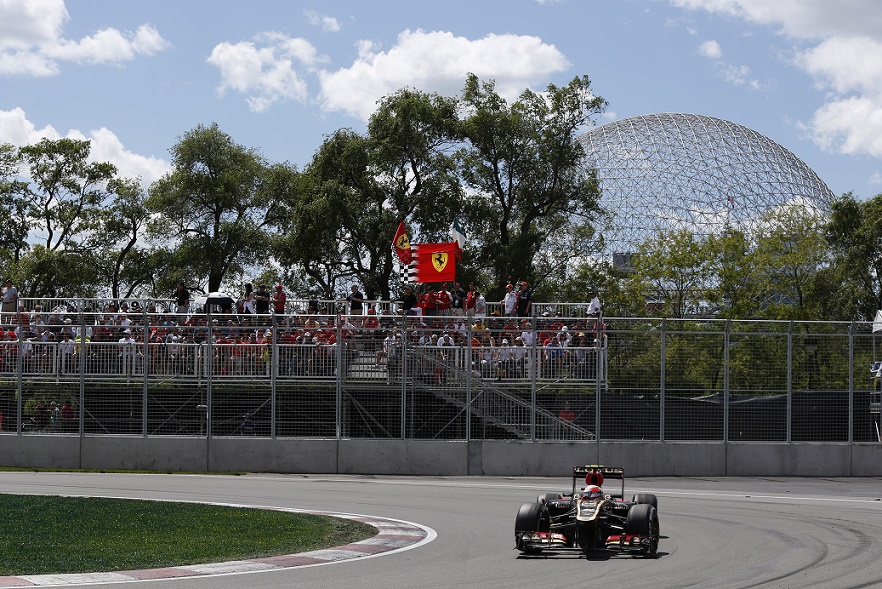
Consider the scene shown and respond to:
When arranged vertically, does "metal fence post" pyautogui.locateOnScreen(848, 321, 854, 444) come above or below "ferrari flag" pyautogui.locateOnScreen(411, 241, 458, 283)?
below

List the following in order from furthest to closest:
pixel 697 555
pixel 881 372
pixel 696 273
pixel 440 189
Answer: pixel 696 273 → pixel 440 189 → pixel 881 372 → pixel 697 555

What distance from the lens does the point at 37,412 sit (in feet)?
96.9

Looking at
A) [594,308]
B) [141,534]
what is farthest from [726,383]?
[141,534]

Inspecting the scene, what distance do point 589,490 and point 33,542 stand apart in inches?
271

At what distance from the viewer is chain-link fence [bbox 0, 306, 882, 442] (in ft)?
91.3

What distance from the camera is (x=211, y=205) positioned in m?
61.9

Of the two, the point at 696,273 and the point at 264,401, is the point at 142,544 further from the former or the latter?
the point at 696,273

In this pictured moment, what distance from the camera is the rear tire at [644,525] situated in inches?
524

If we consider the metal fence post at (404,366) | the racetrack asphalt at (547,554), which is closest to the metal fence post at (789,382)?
the racetrack asphalt at (547,554)

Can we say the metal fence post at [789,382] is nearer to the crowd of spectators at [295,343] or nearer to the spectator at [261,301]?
the crowd of spectators at [295,343]

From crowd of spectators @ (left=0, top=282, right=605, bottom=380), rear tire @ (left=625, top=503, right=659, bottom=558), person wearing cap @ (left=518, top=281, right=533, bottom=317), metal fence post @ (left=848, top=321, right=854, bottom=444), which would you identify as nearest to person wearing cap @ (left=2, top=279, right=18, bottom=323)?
crowd of spectators @ (left=0, top=282, right=605, bottom=380)

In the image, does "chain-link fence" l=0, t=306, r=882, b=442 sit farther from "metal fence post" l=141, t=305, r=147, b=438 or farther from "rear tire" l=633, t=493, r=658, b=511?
"rear tire" l=633, t=493, r=658, b=511

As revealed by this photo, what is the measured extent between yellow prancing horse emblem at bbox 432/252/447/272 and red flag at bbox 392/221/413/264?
3.09 ft

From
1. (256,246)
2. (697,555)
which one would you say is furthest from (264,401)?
(256,246)
